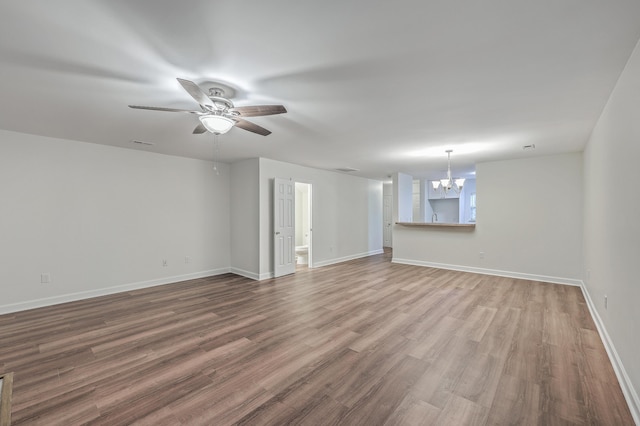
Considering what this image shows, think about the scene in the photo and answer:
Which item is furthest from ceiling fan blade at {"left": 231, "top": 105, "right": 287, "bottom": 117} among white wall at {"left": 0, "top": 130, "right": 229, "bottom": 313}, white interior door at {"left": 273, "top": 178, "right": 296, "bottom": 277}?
white wall at {"left": 0, "top": 130, "right": 229, "bottom": 313}

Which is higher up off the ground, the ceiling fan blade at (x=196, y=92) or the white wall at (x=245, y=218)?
the ceiling fan blade at (x=196, y=92)

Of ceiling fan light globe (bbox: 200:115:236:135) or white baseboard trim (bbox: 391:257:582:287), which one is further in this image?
white baseboard trim (bbox: 391:257:582:287)

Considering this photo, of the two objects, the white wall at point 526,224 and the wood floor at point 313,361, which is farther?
the white wall at point 526,224

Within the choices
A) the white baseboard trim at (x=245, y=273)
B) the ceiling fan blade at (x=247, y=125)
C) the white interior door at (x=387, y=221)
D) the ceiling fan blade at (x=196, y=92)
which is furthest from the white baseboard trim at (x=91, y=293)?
the white interior door at (x=387, y=221)

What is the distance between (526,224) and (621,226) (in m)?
3.57

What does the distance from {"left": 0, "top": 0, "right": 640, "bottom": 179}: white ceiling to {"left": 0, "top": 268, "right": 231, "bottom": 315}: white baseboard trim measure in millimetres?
2411

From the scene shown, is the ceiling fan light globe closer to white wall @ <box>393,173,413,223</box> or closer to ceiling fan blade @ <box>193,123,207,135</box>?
ceiling fan blade @ <box>193,123,207,135</box>

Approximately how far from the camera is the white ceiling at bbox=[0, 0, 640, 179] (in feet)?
4.88

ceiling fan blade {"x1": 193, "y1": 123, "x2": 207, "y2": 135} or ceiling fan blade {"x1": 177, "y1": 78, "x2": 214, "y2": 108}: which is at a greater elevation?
ceiling fan blade {"x1": 193, "y1": 123, "x2": 207, "y2": 135}

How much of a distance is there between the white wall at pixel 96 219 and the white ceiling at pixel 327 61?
0.70 m

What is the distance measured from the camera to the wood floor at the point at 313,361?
72.3 inches

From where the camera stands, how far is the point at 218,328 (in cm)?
316

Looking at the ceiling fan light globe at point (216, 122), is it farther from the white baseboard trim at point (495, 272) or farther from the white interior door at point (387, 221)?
the white interior door at point (387, 221)

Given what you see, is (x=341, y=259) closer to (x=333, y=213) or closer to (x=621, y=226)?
(x=333, y=213)
